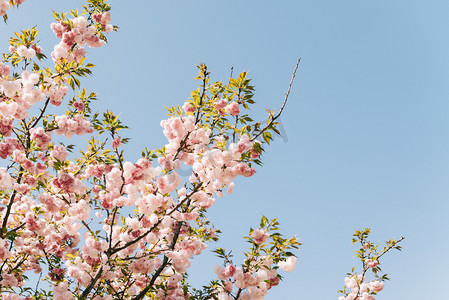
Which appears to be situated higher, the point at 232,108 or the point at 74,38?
the point at 74,38

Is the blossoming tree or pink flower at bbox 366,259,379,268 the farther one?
pink flower at bbox 366,259,379,268

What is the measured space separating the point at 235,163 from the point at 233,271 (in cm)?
114

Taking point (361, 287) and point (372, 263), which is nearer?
point (361, 287)

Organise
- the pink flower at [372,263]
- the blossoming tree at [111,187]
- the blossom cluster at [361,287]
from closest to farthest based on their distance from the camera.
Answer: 1. the blossoming tree at [111,187]
2. the blossom cluster at [361,287]
3. the pink flower at [372,263]

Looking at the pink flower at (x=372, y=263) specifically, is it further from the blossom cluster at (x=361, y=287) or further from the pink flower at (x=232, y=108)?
the pink flower at (x=232, y=108)

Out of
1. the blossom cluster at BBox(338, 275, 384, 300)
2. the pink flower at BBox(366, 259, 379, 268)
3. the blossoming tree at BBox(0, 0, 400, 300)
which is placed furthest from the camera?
the pink flower at BBox(366, 259, 379, 268)

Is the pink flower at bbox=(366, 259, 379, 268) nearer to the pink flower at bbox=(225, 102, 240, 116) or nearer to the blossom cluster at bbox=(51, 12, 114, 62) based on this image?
the pink flower at bbox=(225, 102, 240, 116)

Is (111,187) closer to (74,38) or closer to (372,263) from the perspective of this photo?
(74,38)

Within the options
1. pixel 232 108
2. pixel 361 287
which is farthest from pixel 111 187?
pixel 361 287

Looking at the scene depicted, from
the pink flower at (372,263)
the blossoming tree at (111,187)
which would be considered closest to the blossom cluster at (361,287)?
the pink flower at (372,263)

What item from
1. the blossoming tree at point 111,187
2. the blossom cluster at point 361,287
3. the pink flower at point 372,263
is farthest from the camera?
the pink flower at point 372,263

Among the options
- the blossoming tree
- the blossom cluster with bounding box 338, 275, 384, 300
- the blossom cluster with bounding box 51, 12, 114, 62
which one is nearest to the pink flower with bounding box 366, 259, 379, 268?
the blossom cluster with bounding box 338, 275, 384, 300

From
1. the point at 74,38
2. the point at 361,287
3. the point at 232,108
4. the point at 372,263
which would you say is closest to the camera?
the point at 232,108

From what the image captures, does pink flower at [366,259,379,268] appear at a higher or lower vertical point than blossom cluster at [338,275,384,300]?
higher
